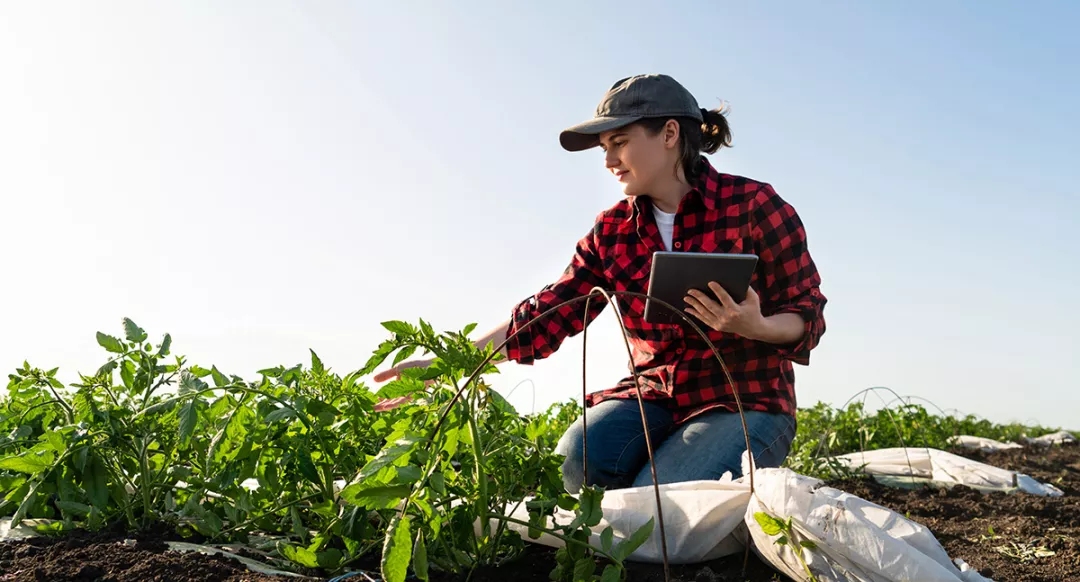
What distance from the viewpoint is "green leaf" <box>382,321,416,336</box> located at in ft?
5.62

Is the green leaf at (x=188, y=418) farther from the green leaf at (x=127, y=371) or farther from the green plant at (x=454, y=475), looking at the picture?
the green leaf at (x=127, y=371)

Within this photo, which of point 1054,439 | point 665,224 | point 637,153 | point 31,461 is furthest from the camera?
point 1054,439

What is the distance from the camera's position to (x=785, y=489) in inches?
77.6

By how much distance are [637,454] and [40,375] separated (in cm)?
192

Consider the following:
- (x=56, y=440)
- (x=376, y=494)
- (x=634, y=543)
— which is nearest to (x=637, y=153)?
(x=634, y=543)

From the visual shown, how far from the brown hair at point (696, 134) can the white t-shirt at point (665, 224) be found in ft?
0.53

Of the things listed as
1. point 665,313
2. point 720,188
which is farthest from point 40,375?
point 720,188

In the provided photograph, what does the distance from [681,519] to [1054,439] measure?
7013 mm

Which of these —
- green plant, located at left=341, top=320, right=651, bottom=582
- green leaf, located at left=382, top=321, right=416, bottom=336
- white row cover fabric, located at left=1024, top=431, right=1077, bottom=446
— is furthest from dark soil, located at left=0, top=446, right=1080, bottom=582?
white row cover fabric, located at left=1024, top=431, right=1077, bottom=446

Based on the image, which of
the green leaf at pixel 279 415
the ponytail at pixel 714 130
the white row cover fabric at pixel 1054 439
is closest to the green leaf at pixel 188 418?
the green leaf at pixel 279 415

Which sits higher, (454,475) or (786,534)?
(454,475)

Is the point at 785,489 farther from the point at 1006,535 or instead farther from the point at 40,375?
the point at 40,375

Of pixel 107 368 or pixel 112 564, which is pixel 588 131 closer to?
pixel 107 368

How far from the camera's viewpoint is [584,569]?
1783 millimetres
